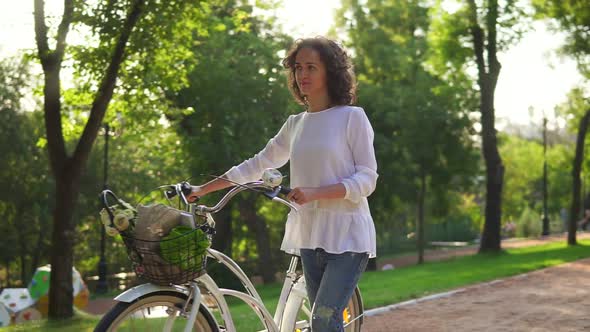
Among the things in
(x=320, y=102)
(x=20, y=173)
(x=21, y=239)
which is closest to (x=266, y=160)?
(x=320, y=102)

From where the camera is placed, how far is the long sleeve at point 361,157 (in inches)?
156

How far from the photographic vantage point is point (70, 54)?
1205cm

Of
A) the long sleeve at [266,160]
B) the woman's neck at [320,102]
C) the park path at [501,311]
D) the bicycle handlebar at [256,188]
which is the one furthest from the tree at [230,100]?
the bicycle handlebar at [256,188]

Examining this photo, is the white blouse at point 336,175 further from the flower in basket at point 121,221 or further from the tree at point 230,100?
the tree at point 230,100

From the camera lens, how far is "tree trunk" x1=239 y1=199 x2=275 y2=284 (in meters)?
25.8

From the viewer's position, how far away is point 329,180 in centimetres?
409

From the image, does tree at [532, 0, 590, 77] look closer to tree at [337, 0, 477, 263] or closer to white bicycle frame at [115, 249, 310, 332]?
tree at [337, 0, 477, 263]

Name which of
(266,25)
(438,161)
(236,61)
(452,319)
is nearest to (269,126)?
(236,61)

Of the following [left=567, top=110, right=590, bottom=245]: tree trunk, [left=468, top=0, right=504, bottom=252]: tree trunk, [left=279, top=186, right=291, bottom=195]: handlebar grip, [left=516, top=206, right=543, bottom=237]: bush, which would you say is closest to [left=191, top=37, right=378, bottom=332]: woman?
[left=279, top=186, right=291, bottom=195]: handlebar grip

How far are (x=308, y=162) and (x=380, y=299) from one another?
22.6 feet

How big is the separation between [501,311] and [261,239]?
56.7ft

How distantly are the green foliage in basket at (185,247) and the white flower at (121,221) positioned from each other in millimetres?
169

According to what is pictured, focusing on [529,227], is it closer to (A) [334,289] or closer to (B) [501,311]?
(B) [501,311]

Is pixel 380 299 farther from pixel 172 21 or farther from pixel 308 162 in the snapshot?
pixel 308 162
